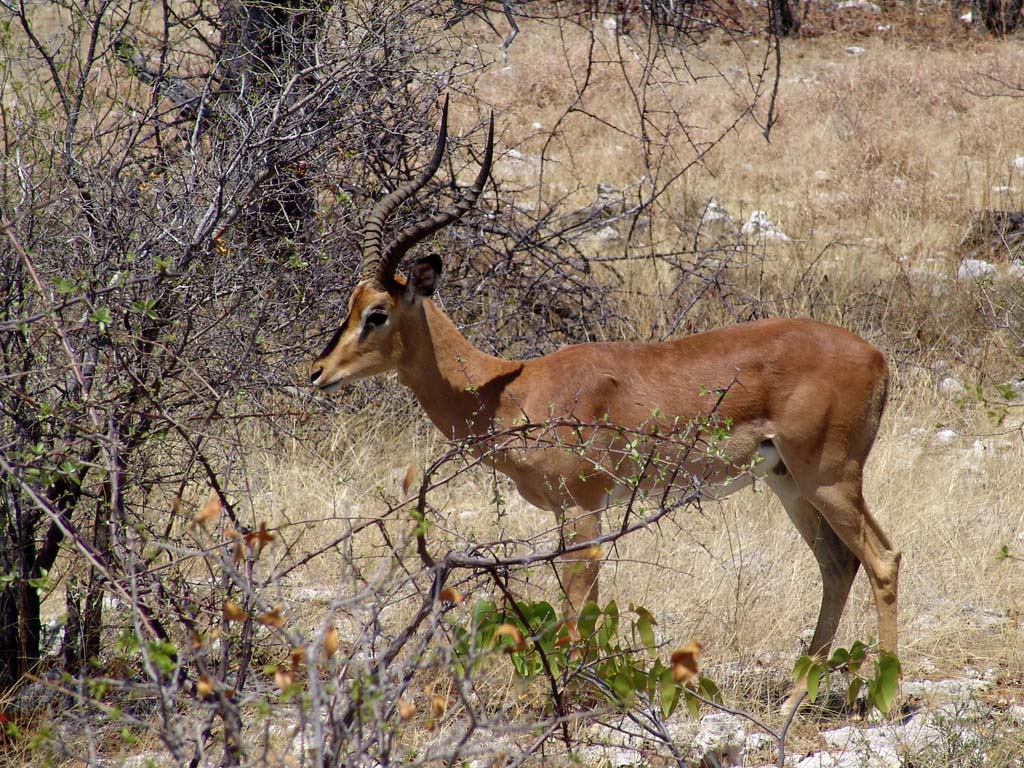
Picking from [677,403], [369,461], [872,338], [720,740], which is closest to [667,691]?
[720,740]

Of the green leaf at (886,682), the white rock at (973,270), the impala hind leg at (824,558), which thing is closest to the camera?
the green leaf at (886,682)

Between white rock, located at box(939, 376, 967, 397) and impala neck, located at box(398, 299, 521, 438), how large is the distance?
406cm

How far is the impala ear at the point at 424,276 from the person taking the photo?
571cm

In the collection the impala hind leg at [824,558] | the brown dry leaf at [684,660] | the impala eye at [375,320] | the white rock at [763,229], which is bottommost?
the impala hind leg at [824,558]

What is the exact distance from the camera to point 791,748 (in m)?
4.75

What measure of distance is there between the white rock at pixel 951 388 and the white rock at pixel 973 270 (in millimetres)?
1424

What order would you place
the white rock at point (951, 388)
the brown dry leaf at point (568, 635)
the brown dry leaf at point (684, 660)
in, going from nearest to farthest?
1. the brown dry leaf at point (684, 660)
2. the brown dry leaf at point (568, 635)
3. the white rock at point (951, 388)

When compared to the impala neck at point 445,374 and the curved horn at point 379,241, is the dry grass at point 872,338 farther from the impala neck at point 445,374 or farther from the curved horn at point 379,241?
the curved horn at point 379,241

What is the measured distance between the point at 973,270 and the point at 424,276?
6035 millimetres

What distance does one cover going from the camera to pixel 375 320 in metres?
5.68

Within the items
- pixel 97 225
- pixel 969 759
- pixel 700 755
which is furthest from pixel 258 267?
pixel 969 759

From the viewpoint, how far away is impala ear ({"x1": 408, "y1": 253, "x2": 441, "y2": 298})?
5.71 meters

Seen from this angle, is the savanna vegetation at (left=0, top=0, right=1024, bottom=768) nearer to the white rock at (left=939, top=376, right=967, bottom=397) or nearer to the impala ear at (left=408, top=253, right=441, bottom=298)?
the white rock at (left=939, top=376, right=967, bottom=397)

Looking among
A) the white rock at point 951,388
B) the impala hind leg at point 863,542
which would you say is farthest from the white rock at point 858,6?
the impala hind leg at point 863,542
